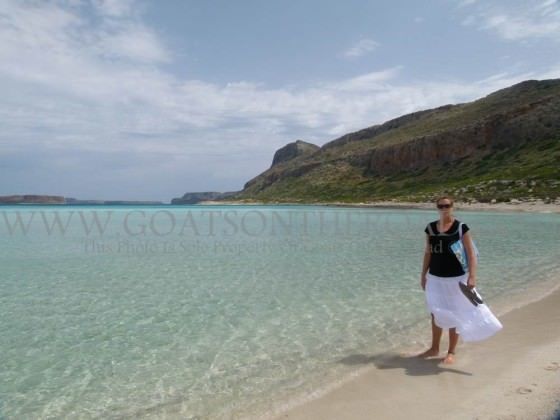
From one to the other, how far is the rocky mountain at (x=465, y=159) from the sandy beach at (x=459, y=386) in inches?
2291

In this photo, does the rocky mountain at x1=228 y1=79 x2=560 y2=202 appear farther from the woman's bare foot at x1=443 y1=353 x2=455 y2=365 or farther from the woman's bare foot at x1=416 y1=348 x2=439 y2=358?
the woman's bare foot at x1=443 y1=353 x2=455 y2=365

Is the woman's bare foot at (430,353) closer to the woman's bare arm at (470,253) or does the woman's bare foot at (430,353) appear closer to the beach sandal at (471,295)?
the beach sandal at (471,295)

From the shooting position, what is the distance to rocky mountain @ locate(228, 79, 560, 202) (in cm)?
7388

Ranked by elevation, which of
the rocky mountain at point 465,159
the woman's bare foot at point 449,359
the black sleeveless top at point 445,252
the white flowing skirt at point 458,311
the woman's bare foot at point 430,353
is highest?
the rocky mountain at point 465,159

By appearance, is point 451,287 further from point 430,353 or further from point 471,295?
point 430,353

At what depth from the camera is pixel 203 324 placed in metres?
9.11

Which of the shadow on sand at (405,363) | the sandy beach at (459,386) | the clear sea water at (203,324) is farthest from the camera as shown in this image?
the shadow on sand at (405,363)

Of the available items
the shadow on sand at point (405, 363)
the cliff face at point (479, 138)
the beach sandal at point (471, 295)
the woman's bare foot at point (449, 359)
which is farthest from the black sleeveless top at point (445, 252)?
the cliff face at point (479, 138)

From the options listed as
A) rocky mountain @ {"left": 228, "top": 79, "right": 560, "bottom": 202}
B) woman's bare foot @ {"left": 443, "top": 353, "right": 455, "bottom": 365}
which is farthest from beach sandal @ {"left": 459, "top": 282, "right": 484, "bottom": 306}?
rocky mountain @ {"left": 228, "top": 79, "right": 560, "bottom": 202}

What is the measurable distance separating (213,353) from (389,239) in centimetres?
1930

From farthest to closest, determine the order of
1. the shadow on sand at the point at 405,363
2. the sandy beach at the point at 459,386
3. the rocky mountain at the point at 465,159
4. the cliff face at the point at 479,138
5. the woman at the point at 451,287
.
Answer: the cliff face at the point at 479,138, the rocky mountain at the point at 465,159, the woman at the point at 451,287, the shadow on sand at the point at 405,363, the sandy beach at the point at 459,386

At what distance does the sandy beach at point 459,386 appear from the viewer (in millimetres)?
4898

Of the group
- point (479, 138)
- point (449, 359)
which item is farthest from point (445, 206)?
point (479, 138)

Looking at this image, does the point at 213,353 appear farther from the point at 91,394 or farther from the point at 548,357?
the point at 548,357
